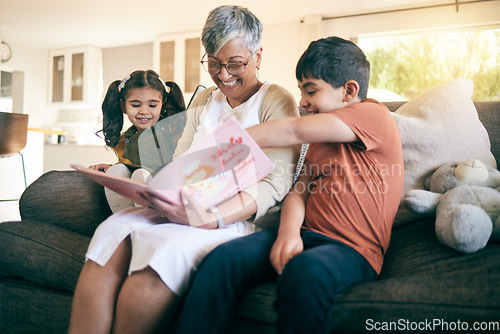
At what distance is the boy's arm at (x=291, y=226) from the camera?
0.91 metres

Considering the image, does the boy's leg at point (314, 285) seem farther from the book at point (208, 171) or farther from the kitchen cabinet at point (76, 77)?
the kitchen cabinet at point (76, 77)

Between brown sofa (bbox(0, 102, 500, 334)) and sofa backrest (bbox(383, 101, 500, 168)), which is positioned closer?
brown sofa (bbox(0, 102, 500, 334))

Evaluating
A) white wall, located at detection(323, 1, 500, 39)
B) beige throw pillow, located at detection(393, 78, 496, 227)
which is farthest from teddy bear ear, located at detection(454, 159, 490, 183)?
white wall, located at detection(323, 1, 500, 39)

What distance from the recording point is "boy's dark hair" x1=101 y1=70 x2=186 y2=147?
5.75ft

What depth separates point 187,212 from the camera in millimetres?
961

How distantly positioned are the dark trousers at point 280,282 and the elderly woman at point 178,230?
69mm

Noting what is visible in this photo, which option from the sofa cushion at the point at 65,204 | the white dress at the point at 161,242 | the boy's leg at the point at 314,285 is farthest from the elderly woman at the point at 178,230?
the sofa cushion at the point at 65,204

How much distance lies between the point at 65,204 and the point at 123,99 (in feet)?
2.07

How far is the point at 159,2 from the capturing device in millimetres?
4742

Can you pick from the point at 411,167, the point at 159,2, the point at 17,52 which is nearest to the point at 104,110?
the point at 411,167

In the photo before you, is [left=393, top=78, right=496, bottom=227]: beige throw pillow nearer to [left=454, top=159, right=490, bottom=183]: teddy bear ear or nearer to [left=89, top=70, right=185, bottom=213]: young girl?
[left=454, top=159, right=490, bottom=183]: teddy bear ear

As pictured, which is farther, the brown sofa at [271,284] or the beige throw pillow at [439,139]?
the beige throw pillow at [439,139]

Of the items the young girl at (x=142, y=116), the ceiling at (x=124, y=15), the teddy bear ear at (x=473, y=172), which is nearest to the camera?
the teddy bear ear at (x=473, y=172)

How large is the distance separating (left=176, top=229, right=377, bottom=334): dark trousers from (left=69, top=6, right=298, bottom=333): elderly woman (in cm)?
7
